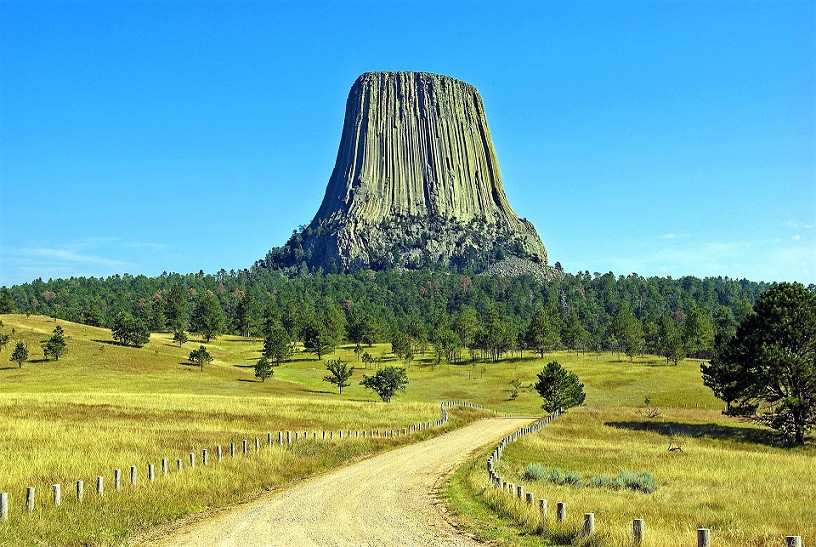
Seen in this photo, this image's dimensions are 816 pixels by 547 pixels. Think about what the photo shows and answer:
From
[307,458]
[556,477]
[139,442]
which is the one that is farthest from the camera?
[139,442]

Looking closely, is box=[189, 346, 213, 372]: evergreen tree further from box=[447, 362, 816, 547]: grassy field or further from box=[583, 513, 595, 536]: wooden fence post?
box=[583, 513, 595, 536]: wooden fence post

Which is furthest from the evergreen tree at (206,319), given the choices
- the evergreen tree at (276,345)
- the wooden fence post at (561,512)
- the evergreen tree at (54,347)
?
the wooden fence post at (561,512)

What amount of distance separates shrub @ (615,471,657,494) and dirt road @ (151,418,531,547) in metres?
7.36

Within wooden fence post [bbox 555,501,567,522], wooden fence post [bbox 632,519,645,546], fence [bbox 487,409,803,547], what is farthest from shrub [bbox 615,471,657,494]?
wooden fence post [bbox 632,519,645,546]

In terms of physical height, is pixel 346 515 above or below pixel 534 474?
above

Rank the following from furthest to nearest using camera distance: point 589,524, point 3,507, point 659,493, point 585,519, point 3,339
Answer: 1. point 3,339
2. point 659,493
3. point 3,507
4. point 585,519
5. point 589,524

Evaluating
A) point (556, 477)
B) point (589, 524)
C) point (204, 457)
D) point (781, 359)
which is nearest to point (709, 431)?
point (781, 359)

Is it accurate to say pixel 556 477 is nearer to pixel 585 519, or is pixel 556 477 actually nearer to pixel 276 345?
pixel 585 519

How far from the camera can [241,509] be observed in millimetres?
22312

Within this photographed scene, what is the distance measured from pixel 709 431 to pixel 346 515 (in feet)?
154

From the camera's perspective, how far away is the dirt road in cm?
1786

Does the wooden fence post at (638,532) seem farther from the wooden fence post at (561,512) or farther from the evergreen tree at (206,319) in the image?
the evergreen tree at (206,319)

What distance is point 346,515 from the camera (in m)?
21.0

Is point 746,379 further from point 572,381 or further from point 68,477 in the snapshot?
point 68,477
